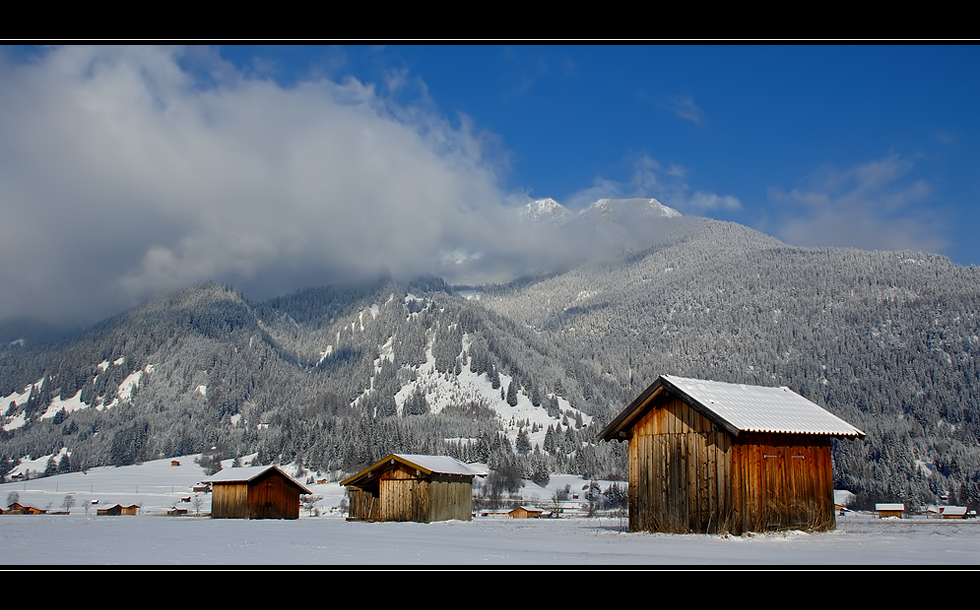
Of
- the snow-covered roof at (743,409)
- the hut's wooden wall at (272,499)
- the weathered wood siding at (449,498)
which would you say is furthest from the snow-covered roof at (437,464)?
the snow-covered roof at (743,409)

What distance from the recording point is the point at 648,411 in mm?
23984

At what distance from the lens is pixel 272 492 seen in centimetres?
5494

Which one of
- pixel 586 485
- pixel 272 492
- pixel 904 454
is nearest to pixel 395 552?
pixel 272 492

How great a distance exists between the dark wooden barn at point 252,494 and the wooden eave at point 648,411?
36.1m

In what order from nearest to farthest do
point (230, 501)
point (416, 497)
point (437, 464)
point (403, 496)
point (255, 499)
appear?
point (416, 497)
point (403, 496)
point (437, 464)
point (255, 499)
point (230, 501)

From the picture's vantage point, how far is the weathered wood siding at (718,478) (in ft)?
69.6

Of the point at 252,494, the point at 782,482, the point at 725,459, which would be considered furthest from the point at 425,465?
the point at 782,482

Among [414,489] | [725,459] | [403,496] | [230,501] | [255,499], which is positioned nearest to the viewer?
[725,459]

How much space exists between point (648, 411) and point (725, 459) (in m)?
3.29

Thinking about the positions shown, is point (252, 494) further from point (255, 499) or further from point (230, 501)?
point (230, 501)

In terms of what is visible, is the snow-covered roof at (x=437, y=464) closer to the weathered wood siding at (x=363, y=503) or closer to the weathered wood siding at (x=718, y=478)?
the weathered wood siding at (x=363, y=503)

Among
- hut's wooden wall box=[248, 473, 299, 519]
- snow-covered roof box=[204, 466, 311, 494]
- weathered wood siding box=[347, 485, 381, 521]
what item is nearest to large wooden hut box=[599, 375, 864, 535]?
weathered wood siding box=[347, 485, 381, 521]
